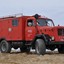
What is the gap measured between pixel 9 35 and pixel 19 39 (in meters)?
1.36

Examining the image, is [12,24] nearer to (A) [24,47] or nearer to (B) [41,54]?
(A) [24,47]

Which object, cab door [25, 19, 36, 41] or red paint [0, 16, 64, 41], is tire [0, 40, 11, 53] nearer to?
red paint [0, 16, 64, 41]

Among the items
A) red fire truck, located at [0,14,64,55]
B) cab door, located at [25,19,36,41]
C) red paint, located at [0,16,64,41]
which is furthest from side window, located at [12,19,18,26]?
cab door, located at [25,19,36,41]

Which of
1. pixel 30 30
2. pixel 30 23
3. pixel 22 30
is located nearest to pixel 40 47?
pixel 30 30

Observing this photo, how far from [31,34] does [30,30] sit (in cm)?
30

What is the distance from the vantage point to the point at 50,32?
70.4ft

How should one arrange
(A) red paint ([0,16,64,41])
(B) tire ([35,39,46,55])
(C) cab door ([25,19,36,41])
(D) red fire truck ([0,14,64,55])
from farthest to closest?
(C) cab door ([25,19,36,41])
(A) red paint ([0,16,64,41])
(D) red fire truck ([0,14,64,55])
(B) tire ([35,39,46,55])

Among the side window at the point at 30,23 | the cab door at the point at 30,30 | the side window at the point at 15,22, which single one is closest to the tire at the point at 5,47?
the side window at the point at 15,22

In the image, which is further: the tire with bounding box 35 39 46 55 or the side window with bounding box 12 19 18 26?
the side window with bounding box 12 19 18 26

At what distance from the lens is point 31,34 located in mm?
22719

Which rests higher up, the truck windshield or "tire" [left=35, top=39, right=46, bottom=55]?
the truck windshield

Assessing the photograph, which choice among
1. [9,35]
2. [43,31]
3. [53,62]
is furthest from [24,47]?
[53,62]

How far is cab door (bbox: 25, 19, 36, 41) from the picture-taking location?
22584 millimetres

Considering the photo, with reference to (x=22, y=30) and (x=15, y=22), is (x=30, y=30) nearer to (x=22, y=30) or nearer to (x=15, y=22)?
(x=22, y=30)
